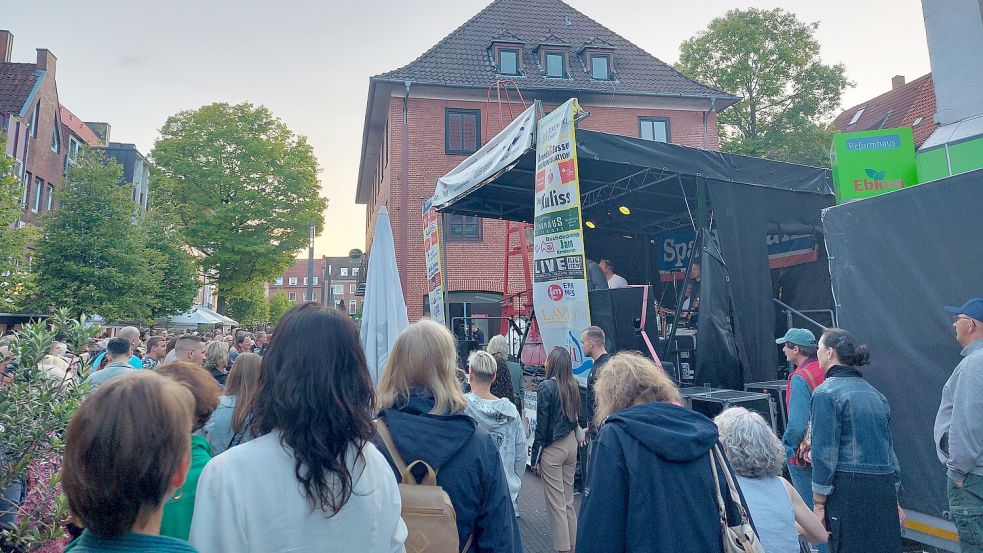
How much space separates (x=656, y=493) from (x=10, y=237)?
16955mm

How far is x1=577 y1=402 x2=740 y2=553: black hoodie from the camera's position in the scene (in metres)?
2.29

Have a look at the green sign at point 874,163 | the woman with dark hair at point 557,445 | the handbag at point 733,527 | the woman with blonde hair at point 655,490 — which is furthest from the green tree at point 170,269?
the handbag at point 733,527

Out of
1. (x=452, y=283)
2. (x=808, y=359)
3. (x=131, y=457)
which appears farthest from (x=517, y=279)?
(x=131, y=457)

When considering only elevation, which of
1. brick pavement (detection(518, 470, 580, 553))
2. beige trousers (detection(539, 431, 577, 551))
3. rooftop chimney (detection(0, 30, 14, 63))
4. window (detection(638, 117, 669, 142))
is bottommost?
brick pavement (detection(518, 470, 580, 553))

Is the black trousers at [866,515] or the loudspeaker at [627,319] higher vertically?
the loudspeaker at [627,319]

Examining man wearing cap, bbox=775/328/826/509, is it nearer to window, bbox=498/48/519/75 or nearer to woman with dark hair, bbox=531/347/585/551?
woman with dark hair, bbox=531/347/585/551

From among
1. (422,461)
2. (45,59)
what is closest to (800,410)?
(422,461)

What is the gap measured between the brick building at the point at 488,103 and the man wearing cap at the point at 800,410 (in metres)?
15.4

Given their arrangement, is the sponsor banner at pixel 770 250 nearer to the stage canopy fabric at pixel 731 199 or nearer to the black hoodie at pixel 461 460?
the stage canopy fabric at pixel 731 199

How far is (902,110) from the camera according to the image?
101 ft

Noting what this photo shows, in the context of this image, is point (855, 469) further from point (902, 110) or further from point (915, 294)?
point (902, 110)

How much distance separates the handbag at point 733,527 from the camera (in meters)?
2.25

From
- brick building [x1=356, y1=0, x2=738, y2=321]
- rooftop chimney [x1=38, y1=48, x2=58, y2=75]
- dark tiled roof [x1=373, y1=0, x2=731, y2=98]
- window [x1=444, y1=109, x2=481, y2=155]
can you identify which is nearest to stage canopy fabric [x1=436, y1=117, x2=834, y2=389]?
brick building [x1=356, y1=0, x2=738, y2=321]

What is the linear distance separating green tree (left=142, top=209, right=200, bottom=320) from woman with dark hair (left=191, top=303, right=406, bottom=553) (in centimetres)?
2364
